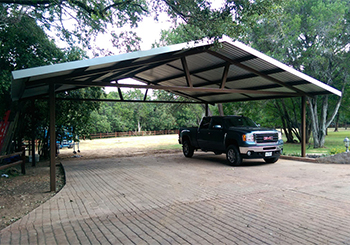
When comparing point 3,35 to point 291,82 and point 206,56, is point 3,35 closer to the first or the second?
point 206,56

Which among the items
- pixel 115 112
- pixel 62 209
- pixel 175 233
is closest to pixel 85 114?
pixel 62 209

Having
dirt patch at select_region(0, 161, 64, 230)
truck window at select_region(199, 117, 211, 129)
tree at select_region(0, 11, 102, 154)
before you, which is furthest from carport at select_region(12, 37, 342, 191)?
truck window at select_region(199, 117, 211, 129)

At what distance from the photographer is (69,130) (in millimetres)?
16094

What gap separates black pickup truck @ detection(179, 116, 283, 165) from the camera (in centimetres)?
1069

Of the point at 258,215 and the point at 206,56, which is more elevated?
the point at 206,56

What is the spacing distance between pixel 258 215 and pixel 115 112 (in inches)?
2032

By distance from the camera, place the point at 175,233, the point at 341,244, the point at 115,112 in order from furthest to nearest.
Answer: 1. the point at 115,112
2. the point at 175,233
3. the point at 341,244

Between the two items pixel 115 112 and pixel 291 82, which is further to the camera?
pixel 115 112

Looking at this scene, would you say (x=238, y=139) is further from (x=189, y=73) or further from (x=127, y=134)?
(x=127, y=134)

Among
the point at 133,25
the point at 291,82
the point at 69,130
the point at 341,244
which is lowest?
the point at 341,244

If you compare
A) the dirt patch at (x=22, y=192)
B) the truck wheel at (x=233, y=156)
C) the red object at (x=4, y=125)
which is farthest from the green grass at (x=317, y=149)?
the red object at (x=4, y=125)

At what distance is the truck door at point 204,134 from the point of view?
12.8 m

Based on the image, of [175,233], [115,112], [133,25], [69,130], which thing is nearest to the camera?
[175,233]

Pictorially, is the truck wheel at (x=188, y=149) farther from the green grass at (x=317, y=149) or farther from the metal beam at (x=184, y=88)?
the green grass at (x=317, y=149)
